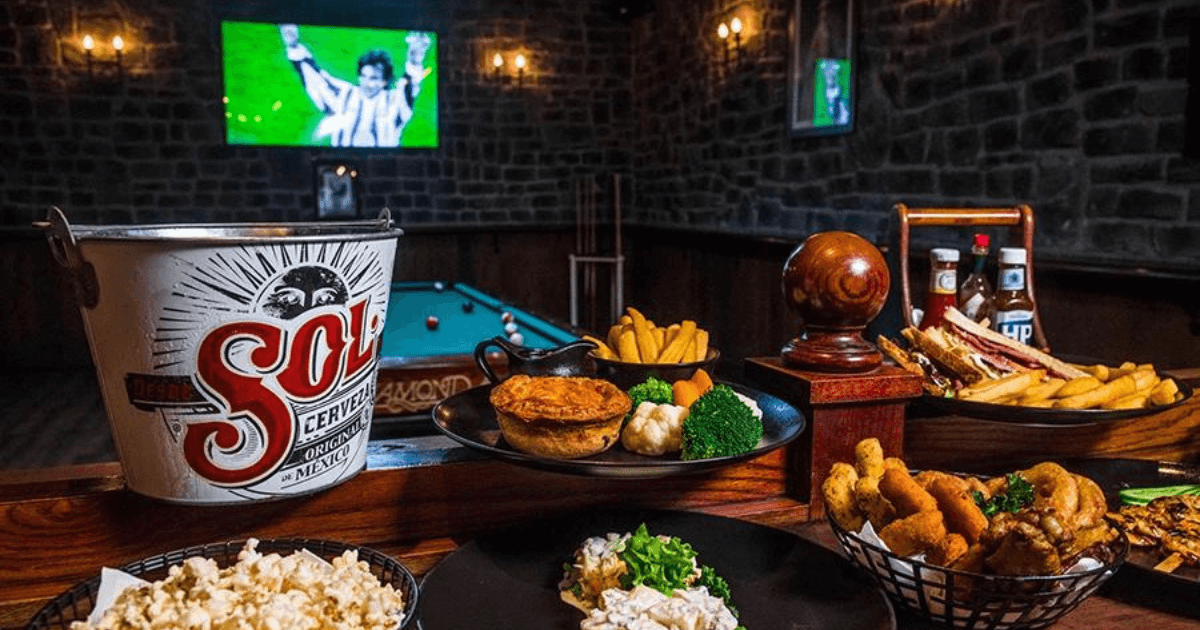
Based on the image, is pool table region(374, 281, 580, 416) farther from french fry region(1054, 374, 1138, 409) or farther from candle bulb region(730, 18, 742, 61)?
candle bulb region(730, 18, 742, 61)

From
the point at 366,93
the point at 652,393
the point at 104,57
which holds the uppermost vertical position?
the point at 104,57

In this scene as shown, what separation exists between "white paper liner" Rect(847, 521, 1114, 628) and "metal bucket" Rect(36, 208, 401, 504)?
62 centimetres

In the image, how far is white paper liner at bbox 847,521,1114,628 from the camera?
93 centimetres

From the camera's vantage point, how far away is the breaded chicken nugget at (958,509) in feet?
3.37

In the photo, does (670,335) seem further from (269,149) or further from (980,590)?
(269,149)

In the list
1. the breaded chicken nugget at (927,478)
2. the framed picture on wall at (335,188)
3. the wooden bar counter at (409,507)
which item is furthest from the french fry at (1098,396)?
the framed picture on wall at (335,188)

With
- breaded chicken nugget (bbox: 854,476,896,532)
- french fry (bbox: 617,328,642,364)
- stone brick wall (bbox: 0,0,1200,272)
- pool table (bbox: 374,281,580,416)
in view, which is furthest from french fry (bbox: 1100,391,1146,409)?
stone brick wall (bbox: 0,0,1200,272)

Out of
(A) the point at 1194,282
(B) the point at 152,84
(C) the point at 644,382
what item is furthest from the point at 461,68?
(C) the point at 644,382

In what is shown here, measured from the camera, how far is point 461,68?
8.62 metres

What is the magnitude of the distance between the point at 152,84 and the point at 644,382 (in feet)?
25.6

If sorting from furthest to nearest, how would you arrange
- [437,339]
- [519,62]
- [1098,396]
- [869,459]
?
[519,62], [437,339], [1098,396], [869,459]

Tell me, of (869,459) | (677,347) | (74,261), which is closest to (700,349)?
(677,347)

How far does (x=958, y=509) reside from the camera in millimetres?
1044

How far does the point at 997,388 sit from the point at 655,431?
0.62m
